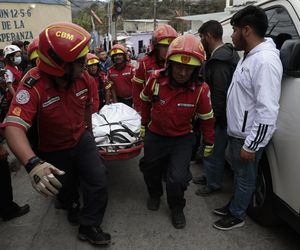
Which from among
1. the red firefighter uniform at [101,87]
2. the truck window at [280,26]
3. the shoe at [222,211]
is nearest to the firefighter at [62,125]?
the shoe at [222,211]

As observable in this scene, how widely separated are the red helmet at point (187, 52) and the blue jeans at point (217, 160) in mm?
976

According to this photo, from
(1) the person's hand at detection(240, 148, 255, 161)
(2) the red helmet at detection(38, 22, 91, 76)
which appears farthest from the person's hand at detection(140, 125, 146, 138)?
(2) the red helmet at detection(38, 22, 91, 76)

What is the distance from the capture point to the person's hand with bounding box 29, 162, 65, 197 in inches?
77.0

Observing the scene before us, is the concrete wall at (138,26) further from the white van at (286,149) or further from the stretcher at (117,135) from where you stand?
the white van at (286,149)

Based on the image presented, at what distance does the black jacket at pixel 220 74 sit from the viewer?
348 centimetres

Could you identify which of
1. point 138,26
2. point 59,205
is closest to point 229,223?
point 59,205

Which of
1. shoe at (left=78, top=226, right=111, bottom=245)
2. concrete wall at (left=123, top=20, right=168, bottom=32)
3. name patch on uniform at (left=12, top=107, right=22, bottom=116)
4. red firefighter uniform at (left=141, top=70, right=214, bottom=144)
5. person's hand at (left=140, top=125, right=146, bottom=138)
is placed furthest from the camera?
concrete wall at (left=123, top=20, right=168, bottom=32)

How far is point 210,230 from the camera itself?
3330mm

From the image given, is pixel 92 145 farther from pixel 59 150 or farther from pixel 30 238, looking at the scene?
pixel 30 238

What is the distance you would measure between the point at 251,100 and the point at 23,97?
1778mm

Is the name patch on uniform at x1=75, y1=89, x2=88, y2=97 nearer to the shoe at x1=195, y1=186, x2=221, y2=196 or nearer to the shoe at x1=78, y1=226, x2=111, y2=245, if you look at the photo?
the shoe at x1=78, y1=226, x2=111, y2=245

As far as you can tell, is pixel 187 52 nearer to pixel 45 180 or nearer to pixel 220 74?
pixel 220 74

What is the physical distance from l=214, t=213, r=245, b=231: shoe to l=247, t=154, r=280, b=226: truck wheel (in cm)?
18

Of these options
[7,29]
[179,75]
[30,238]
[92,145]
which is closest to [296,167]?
[179,75]
